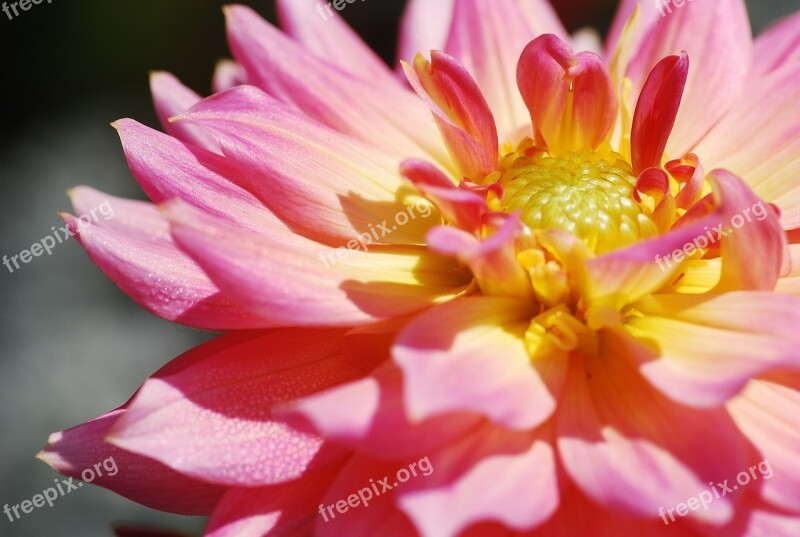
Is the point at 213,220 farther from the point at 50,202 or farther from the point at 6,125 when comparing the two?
the point at 6,125

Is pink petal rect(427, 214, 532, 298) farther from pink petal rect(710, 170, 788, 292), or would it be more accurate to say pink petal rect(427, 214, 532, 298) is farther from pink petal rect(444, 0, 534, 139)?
pink petal rect(444, 0, 534, 139)

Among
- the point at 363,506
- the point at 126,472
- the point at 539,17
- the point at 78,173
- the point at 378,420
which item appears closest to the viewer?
the point at 378,420

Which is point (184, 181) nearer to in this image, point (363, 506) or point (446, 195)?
point (446, 195)

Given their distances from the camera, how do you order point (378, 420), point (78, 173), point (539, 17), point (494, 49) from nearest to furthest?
point (378, 420) → point (494, 49) → point (539, 17) → point (78, 173)

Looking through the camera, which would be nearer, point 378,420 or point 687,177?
point 378,420

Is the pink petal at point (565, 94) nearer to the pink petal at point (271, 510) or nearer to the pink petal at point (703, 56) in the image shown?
the pink petal at point (703, 56)

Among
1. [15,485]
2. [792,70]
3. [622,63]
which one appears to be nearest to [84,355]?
[15,485]

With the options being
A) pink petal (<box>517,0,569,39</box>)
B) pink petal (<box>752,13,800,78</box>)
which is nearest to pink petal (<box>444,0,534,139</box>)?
pink petal (<box>517,0,569,39</box>)

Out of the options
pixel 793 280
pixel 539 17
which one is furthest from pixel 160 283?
pixel 539 17
